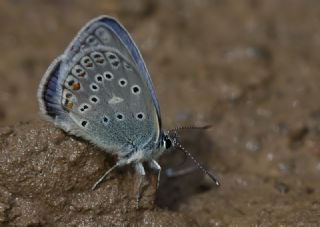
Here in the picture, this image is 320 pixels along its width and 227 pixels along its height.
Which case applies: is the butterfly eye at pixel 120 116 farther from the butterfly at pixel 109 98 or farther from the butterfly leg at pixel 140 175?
the butterfly leg at pixel 140 175

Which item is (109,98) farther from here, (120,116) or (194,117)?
(194,117)

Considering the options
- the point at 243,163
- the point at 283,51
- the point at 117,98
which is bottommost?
the point at 243,163

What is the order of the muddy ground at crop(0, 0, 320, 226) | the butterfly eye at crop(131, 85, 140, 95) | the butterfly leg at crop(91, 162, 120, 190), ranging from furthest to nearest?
the butterfly eye at crop(131, 85, 140, 95)
the butterfly leg at crop(91, 162, 120, 190)
the muddy ground at crop(0, 0, 320, 226)

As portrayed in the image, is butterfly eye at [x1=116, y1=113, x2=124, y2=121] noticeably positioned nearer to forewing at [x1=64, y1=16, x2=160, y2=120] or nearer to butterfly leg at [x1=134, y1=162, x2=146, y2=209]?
forewing at [x1=64, y1=16, x2=160, y2=120]

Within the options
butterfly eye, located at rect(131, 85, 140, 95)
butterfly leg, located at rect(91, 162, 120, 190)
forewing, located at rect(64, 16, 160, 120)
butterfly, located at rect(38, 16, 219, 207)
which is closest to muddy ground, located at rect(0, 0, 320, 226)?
butterfly leg, located at rect(91, 162, 120, 190)

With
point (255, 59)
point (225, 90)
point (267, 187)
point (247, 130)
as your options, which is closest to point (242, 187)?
point (267, 187)

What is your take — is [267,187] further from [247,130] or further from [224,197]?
[247,130]

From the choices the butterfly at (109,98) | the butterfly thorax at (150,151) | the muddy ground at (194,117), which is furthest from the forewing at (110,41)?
the muddy ground at (194,117)
